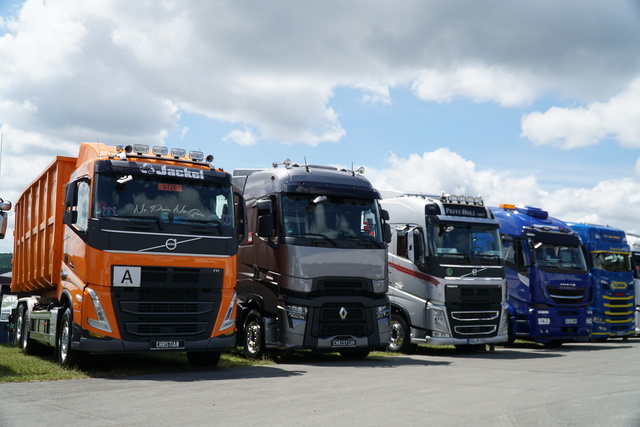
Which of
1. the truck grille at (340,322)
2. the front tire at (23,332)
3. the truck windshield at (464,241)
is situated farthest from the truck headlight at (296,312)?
the front tire at (23,332)

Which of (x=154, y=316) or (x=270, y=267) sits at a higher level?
(x=270, y=267)

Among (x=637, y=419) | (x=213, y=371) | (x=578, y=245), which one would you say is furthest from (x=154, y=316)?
(x=578, y=245)

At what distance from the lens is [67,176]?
1409cm

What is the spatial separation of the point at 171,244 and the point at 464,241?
774cm

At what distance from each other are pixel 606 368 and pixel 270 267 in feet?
21.9

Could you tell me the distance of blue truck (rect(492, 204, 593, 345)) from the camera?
61.8 feet

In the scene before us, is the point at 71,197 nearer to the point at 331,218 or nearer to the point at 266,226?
the point at 266,226

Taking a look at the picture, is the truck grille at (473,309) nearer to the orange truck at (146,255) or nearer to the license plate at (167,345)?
the orange truck at (146,255)

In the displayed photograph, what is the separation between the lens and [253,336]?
14.8 metres

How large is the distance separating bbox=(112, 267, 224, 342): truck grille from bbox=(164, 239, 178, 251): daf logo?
0.34m

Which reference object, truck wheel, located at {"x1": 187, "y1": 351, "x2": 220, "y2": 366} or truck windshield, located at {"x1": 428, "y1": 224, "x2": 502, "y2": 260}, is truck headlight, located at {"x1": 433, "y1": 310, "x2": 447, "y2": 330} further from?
truck wheel, located at {"x1": 187, "y1": 351, "x2": 220, "y2": 366}

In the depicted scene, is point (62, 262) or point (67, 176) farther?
point (67, 176)

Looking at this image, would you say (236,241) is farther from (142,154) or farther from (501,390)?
(501,390)

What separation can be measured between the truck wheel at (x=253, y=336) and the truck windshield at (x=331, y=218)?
199 centimetres
